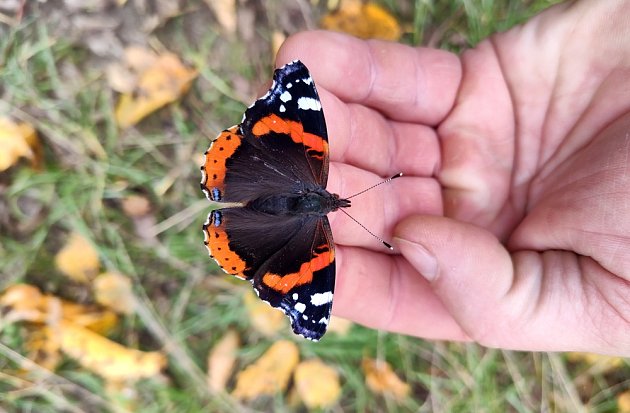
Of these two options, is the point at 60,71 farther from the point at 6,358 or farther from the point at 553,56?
the point at 553,56

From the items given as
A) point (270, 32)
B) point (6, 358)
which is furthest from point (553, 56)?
point (6, 358)

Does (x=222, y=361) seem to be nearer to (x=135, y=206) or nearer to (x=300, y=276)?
(x=135, y=206)

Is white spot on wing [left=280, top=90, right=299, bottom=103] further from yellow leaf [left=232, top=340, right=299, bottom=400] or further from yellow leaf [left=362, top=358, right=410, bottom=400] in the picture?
yellow leaf [left=362, top=358, right=410, bottom=400]

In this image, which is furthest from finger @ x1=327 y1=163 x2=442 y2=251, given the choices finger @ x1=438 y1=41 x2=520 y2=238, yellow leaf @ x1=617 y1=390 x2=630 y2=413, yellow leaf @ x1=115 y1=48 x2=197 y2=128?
yellow leaf @ x1=617 y1=390 x2=630 y2=413

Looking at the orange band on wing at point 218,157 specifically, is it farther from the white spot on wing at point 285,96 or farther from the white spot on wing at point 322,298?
the white spot on wing at point 322,298

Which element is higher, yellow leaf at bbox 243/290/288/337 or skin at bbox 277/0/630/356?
skin at bbox 277/0/630/356

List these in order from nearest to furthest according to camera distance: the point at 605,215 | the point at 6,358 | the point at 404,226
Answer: the point at 605,215
the point at 404,226
the point at 6,358

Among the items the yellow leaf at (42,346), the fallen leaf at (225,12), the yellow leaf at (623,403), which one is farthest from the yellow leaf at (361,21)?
the yellow leaf at (623,403)
